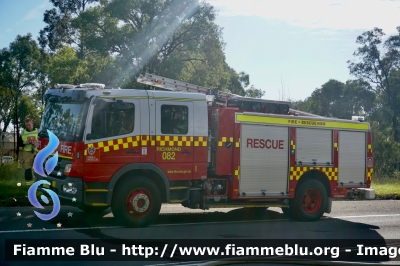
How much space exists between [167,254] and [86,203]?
2722 mm

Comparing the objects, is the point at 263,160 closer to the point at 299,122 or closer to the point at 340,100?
the point at 299,122

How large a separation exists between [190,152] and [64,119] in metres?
2.61

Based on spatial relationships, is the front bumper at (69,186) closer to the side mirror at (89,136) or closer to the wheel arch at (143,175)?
the wheel arch at (143,175)

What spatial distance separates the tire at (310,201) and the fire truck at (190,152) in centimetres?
2

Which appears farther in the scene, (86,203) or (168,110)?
(168,110)

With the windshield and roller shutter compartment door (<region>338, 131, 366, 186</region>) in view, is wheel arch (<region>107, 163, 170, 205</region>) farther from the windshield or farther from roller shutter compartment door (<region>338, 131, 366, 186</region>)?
roller shutter compartment door (<region>338, 131, 366, 186</region>)

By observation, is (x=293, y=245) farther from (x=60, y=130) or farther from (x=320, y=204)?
(x=60, y=130)

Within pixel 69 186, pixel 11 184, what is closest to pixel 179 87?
pixel 69 186

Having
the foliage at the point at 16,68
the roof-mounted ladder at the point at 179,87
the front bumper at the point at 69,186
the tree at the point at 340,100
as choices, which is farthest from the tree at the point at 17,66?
the front bumper at the point at 69,186

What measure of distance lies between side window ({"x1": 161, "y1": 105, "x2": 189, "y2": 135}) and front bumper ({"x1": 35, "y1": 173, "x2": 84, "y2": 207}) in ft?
6.50

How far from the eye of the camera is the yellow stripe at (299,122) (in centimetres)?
1296

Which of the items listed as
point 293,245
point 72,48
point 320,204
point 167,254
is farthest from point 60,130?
point 72,48

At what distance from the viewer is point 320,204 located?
13953 millimetres

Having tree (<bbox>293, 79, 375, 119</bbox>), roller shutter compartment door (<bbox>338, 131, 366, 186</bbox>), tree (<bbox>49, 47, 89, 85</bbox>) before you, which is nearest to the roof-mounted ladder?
roller shutter compartment door (<bbox>338, 131, 366, 186</bbox>)
